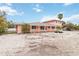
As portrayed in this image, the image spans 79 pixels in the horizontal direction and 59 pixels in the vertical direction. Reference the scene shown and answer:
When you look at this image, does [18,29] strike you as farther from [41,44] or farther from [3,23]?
[41,44]

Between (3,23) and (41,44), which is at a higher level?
(3,23)

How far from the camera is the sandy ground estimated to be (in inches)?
99.0

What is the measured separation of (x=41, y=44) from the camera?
8.36 feet

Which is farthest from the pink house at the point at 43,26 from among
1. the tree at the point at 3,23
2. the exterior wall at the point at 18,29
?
the tree at the point at 3,23

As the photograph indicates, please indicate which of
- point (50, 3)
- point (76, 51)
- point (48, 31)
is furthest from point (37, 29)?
point (76, 51)

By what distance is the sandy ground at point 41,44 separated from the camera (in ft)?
8.25

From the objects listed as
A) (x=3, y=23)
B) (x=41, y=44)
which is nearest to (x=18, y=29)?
(x=3, y=23)

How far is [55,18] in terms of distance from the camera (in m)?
2.53

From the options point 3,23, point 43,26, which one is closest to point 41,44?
point 43,26

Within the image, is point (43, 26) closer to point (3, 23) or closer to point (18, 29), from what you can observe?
point (18, 29)

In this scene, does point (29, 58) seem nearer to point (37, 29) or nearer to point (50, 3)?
point (37, 29)

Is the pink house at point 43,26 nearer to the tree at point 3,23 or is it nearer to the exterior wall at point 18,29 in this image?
the exterior wall at point 18,29

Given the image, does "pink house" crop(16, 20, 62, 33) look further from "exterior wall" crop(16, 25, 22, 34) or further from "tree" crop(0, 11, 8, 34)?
"tree" crop(0, 11, 8, 34)

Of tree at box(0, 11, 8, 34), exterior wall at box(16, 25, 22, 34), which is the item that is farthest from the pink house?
tree at box(0, 11, 8, 34)
